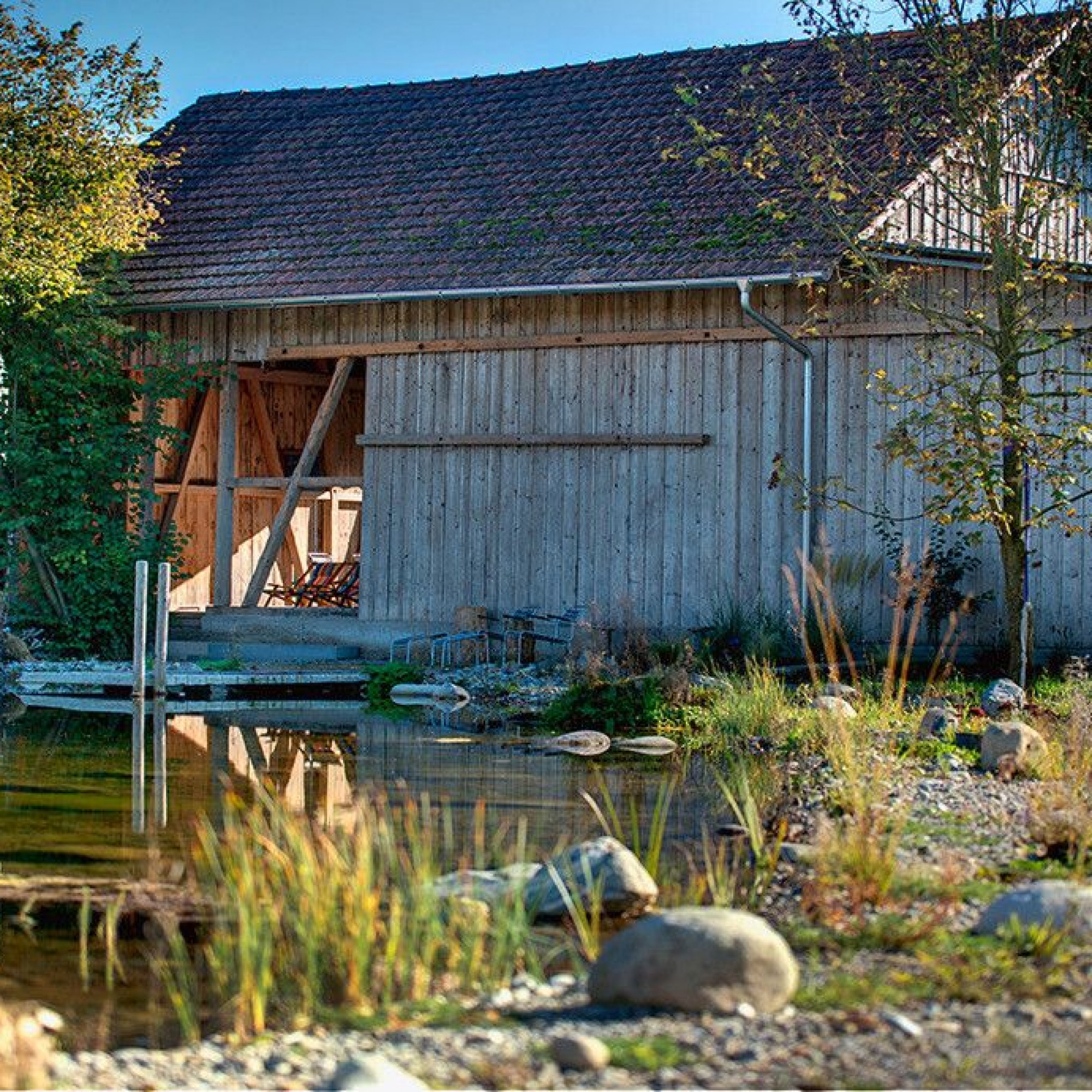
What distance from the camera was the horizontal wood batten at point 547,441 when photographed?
18.0m

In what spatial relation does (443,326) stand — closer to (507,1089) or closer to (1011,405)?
(1011,405)

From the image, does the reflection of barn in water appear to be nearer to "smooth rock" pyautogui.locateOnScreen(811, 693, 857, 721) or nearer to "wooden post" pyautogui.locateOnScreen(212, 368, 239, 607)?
"smooth rock" pyautogui.locateOnScreen(811, 693, 857, 721)

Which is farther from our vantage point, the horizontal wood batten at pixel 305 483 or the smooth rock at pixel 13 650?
the horizontal wood batten at pixel 305 483

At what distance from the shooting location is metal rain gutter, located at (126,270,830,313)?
16.9 metres

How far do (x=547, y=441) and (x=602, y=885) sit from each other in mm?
11348

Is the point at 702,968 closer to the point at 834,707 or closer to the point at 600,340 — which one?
the point at 834,707

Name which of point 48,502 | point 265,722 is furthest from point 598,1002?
point 48,502

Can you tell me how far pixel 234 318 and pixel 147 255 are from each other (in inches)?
55.3

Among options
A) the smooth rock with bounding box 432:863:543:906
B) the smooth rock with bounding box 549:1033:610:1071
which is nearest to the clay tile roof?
the smooth rock with bounding box 432:863:543:906

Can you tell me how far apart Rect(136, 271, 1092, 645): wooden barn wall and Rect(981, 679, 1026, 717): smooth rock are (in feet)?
9.08

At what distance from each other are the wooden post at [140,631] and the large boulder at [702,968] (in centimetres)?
1148

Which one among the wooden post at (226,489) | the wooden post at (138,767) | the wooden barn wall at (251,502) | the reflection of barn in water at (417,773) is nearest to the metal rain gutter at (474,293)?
the wooden post at (226,489)

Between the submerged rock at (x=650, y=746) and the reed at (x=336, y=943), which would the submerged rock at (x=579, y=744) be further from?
the reed at (x=336, y=943)

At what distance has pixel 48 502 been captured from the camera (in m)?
20.1
